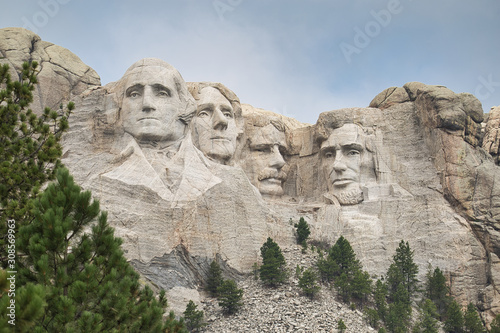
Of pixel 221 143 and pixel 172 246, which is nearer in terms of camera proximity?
pixel 172 246

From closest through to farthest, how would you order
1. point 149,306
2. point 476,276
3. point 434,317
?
1. point 149,306
2. point 434,317
3. point 476,276

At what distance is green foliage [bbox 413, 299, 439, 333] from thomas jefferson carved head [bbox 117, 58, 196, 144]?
35.4 feet

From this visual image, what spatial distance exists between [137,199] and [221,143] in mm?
5690

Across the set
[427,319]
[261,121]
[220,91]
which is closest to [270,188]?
[261,121]

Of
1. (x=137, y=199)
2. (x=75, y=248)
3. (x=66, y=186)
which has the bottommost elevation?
(x=75, y=248)

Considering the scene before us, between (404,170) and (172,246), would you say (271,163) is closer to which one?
(404,170)

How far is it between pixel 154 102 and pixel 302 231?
297 inches

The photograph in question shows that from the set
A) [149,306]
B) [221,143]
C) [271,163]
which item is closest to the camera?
[149,306]

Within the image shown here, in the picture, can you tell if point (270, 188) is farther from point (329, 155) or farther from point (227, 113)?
point (227, 113)

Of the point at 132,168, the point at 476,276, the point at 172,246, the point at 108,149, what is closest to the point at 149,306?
the point at 172,246

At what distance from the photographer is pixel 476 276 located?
26344 mm

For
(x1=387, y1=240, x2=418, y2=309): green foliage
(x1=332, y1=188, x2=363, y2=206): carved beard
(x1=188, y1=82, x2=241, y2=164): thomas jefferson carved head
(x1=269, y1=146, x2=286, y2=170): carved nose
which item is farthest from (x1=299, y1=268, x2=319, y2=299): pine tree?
(x1=269, y1=146, x2=286, y2=170): carved nose

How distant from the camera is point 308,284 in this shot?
23750 mm

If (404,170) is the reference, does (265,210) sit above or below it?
below
